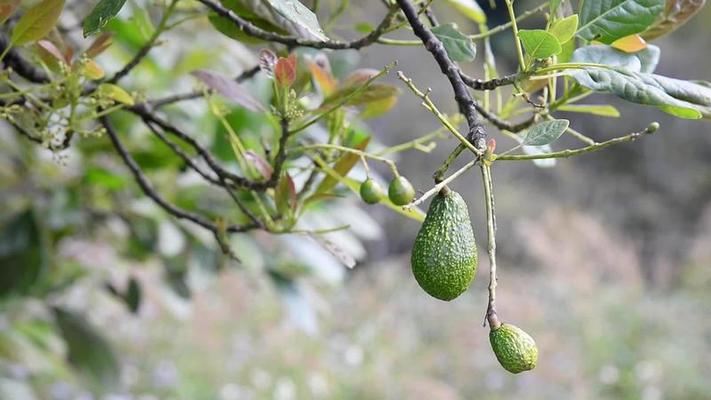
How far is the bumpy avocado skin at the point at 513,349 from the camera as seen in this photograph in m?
0.29

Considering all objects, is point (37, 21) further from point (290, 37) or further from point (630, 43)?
point (630, 43)

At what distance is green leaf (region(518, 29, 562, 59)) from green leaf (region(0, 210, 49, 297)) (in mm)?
677

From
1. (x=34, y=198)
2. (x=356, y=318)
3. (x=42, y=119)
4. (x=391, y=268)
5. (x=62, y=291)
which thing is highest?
(x=42, y=119)

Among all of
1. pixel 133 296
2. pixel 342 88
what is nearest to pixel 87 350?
pixel 133 296

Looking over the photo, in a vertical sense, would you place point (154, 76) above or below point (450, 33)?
below

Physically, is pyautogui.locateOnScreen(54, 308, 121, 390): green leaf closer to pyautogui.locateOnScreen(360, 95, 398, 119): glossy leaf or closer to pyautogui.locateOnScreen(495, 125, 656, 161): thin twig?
pyautogui.locateOnScreen(360, 95, 398, 119): glossy leaf

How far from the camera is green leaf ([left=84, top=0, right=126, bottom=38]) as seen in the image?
0.33m

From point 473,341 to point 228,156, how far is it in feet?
7.41

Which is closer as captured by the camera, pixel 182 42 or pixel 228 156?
pixel 228 156

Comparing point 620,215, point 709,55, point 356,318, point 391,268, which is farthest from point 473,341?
point 709,55

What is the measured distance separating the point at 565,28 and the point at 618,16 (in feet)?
0.10

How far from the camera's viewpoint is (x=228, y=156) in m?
0.86

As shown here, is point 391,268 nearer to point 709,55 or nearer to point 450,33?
point 709,55

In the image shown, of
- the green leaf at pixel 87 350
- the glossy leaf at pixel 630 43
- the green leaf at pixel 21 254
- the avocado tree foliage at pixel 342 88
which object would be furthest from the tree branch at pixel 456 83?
the green leaf at pixel 87 350
